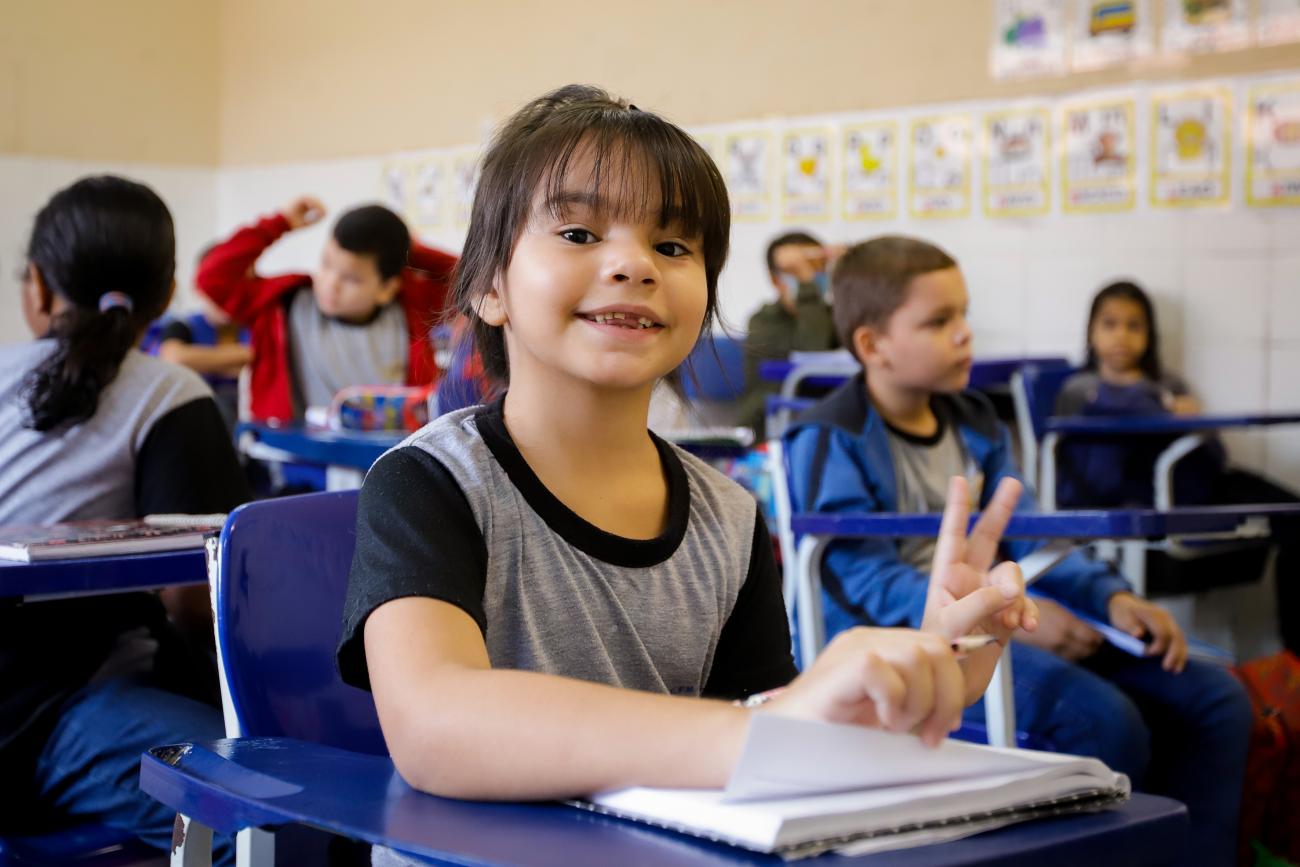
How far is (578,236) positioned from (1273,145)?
3.94m

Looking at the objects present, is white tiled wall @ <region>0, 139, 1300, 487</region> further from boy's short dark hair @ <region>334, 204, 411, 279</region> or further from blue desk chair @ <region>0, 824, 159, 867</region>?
blue desk chair @ <region>0, 824, 159, 867</region>

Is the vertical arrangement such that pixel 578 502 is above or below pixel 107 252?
below

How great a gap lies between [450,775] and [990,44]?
456 centimetres

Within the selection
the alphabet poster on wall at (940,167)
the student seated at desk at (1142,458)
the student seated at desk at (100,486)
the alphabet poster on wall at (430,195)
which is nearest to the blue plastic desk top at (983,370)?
the student seated at desk at (1142,458)

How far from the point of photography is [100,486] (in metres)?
1.73

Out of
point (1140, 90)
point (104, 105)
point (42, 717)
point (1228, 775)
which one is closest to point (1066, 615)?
point (1228, 775)

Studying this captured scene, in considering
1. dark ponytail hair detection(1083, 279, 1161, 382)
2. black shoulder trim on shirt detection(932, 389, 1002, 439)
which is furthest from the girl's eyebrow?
dark ponytail hair detection(1083, 279, 1161, 382)

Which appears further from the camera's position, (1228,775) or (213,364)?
(213,364)

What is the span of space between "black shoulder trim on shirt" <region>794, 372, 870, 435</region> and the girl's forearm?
1378 mm

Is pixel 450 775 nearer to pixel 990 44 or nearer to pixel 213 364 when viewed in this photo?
pixel 213 364

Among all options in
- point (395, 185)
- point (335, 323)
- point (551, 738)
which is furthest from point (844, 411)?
point (395, 185)

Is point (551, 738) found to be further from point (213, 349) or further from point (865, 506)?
point (213, 349)

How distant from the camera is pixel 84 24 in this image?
7.27 m

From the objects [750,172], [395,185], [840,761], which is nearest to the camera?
[840,761]
